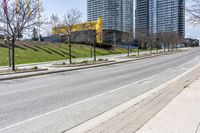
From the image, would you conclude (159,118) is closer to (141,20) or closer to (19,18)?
(19,18)

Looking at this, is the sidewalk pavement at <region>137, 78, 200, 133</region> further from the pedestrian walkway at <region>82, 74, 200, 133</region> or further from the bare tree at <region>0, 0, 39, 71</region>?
the bare tree at <region>0, 0, 39, 71</region>

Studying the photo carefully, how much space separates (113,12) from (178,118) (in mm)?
79407

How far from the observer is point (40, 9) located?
103 feet

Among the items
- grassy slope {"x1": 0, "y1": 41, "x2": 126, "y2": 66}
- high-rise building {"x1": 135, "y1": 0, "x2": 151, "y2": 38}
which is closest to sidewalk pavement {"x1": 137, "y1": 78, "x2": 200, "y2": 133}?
grassy slope {"x1": 0, "y1": 41, "x2": 126, "y2": 66}

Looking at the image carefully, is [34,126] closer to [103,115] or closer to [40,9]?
[103,115]

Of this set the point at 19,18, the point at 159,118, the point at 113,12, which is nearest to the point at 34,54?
the point at 19,18

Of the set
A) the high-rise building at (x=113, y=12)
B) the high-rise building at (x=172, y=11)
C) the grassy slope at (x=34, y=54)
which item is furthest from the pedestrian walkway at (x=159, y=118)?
the high-rise building at (x=113, y=12)

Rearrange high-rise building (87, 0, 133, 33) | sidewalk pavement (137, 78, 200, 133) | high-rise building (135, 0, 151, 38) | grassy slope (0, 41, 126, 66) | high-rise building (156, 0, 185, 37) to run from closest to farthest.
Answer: sidewalk pavement (137, 78, 200, 133), high-rise building (156, 0, 185, 37), grassy slope (0, 41, 126, 66), high-rise building (135, 0, 151, 38), high-rise building (87, 0, 133, 33)

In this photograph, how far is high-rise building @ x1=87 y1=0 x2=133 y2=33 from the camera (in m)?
82.3

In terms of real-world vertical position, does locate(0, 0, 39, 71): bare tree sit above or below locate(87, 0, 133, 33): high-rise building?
below

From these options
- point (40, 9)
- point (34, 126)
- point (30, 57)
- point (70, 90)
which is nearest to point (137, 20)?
point (30, 57)

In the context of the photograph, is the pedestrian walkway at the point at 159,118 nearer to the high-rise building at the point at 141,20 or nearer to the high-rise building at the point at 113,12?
the high-rise building at the point at 141,20

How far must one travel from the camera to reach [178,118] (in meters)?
7.33

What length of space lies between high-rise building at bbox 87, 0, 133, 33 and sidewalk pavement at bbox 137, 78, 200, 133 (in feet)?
229
